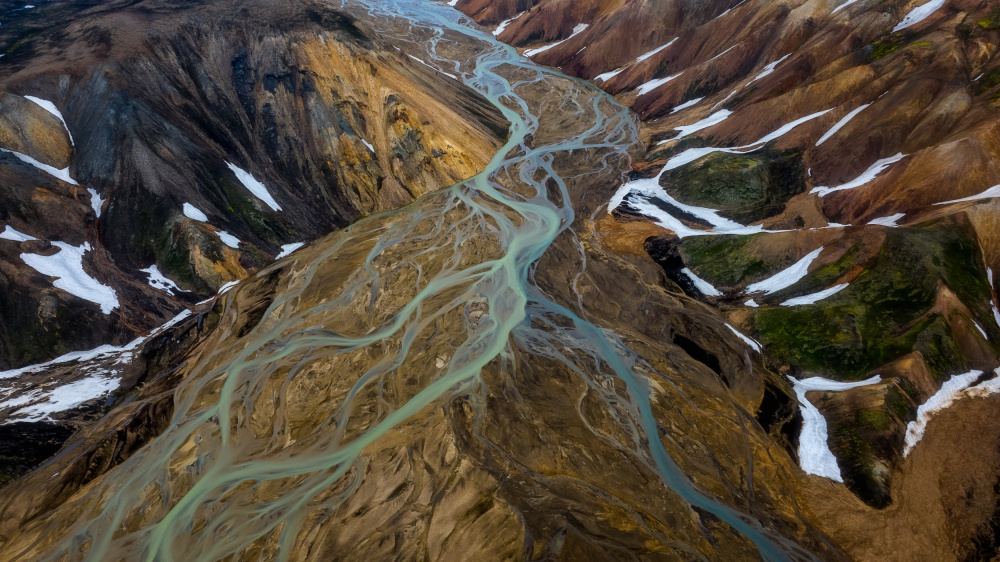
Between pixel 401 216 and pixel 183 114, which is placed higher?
pixel 183 114

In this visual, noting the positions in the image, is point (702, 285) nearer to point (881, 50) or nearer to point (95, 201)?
point (881, 50)

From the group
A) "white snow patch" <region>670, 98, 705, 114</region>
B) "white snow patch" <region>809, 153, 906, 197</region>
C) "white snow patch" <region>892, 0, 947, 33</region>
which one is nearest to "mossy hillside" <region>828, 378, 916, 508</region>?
"white snow patch" <region>809, 153, 906, 197</region>

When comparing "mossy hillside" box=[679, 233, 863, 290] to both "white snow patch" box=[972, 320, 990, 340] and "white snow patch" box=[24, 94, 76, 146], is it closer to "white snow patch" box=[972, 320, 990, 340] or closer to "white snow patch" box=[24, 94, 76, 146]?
"white snow patch" box=[972, 320, 990, 340]

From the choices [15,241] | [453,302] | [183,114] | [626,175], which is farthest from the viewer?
[626,175]

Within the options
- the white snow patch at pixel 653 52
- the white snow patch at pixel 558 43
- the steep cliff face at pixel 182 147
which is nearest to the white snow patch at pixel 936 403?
the steep cliff face at pixel 182 147

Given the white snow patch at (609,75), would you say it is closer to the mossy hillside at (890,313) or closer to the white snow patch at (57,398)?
the mossy hillside at (890,313)

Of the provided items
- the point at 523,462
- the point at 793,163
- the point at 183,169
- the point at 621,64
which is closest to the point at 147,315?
the point at 183,169

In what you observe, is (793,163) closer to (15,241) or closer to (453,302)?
(453,302)

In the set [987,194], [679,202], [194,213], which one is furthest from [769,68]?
[194,213]
